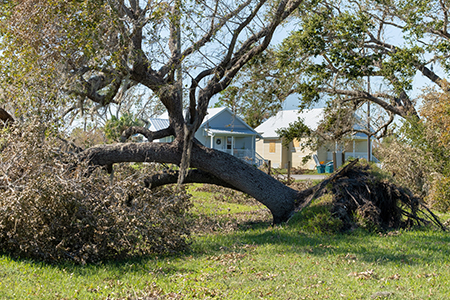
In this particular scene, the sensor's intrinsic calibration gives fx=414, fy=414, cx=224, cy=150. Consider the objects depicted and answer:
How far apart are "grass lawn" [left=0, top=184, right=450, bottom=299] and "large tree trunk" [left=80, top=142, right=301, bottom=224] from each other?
1516 millimetres

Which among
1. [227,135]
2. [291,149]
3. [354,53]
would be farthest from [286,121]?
[354,53]

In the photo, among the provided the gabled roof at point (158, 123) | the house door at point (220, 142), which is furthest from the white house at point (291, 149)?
the gabled roof at point (158, 123)

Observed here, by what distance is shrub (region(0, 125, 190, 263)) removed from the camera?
242 inches

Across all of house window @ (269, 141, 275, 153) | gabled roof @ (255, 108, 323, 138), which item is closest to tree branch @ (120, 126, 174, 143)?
gabled roof @ (255, 108, 323, 138)

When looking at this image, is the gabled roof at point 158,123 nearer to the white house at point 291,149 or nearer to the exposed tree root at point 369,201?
the white house at point 291,149

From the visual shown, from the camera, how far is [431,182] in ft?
44.8

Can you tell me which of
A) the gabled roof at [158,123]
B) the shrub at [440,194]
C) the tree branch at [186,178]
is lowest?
the shrub at [440,194]

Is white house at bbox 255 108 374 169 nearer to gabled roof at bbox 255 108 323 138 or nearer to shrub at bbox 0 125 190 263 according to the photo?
gabled roof at bbox 255 108 323 138

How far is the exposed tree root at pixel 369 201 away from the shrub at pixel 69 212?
367 centimetres

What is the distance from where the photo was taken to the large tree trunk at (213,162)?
955 cm

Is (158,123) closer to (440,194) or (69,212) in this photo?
(440,194)

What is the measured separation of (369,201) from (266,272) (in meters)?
3.88

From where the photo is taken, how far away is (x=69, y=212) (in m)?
6.39

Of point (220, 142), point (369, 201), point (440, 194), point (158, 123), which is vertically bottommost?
point (440, 194)
